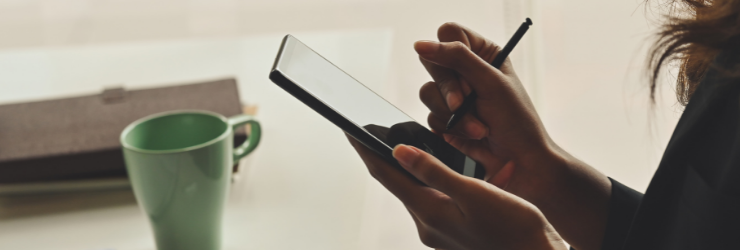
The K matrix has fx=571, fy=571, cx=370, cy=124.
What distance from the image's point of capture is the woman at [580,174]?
1.26 ft

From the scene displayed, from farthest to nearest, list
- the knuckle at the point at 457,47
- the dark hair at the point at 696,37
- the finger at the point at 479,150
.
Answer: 1. the finger at the point at 479,150
2. the knuckle at the point at 457,47
3. the dark hair at the point at 696,37

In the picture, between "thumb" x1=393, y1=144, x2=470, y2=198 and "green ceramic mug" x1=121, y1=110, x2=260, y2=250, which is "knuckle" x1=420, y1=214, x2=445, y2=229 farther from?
"green ceramic mug" x1=121, y1=110, x2=260, y2=250

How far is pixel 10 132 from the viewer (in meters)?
0.63

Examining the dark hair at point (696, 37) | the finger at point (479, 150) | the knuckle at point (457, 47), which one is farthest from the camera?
the finger at point (479, 150)

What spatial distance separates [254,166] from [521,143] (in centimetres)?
32

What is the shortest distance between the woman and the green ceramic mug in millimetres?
132

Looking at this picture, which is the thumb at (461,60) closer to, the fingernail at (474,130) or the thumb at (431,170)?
the fingernail at (474,130)

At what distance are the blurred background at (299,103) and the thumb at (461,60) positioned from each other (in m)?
0.14

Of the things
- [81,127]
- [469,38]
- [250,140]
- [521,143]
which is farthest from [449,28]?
[81,127]

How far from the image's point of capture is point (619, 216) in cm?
55

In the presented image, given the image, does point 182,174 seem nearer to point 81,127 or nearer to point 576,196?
point 81,127

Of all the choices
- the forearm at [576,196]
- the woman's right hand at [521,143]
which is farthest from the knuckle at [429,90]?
the forearm at [576,196]

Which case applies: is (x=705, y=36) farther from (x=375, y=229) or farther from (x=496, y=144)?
(x=375, y=229)

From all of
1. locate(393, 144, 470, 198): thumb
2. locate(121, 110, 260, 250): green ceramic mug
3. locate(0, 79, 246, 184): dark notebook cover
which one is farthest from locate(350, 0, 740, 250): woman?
locate(0, 79, 246, 184): dark notebook cover
